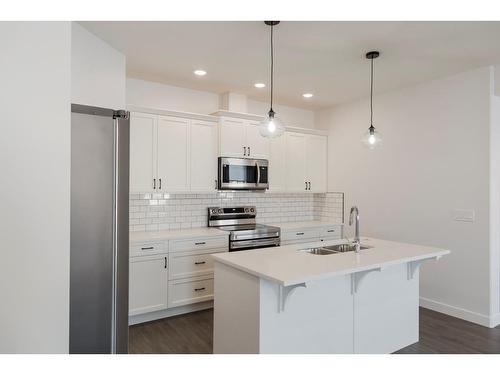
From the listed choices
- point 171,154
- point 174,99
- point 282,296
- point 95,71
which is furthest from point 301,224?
point 95,71

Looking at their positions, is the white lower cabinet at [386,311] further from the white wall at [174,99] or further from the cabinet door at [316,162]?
the white wall at [174,99]

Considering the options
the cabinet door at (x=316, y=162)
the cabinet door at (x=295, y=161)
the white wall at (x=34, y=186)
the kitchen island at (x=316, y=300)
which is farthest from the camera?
the cabinet door at (x=316, y=162)

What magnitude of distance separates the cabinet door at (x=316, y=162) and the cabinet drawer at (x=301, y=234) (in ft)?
2.32

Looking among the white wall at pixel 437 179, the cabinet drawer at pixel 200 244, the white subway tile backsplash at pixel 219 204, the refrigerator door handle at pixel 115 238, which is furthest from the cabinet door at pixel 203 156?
the refrigerator door handle at pixel 115 238

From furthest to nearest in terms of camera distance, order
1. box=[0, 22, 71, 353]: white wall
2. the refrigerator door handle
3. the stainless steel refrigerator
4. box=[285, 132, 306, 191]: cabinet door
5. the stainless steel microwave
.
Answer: box=[285, 132, 306, 191]: cabinet door
the stainless steel microwave
the refrigerator door handle
the stainless steel refrigerator
box=[0, 22, 71, 353]: white wall

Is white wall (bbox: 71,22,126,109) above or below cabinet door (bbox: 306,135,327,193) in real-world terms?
above

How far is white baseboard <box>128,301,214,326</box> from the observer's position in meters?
3.66

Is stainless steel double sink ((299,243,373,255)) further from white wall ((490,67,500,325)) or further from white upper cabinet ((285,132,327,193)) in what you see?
white upper cabinet ((285,132,327,193))

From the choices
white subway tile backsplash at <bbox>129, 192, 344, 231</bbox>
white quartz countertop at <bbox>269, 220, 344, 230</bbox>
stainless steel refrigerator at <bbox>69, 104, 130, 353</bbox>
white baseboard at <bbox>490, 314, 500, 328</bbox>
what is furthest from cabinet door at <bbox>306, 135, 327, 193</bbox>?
stainless steel refrigerator at <bbox>69, 104, 130, 353</bbox>

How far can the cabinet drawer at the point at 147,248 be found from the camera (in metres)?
3.57

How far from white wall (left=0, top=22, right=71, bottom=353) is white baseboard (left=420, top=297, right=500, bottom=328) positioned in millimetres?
3872

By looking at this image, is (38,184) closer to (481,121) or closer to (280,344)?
(280,344)

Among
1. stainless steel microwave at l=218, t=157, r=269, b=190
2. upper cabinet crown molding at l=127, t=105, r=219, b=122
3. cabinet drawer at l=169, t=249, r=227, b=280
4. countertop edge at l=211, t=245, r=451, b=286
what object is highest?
upper cabinet crown molding at l=127, t=105, r=219, b=122

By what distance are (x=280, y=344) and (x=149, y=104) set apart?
3.13 meters
